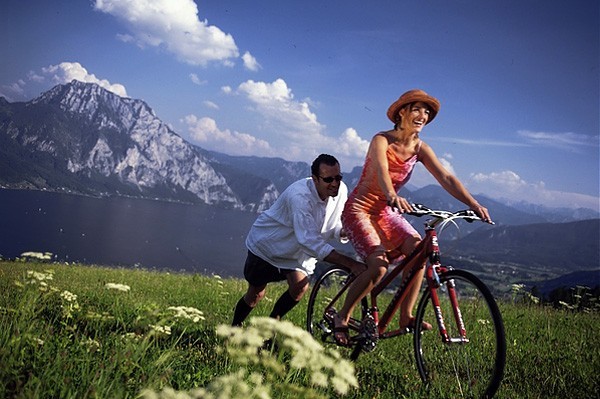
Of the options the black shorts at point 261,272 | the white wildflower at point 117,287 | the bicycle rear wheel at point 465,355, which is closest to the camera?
the white wildflower at point 117,287

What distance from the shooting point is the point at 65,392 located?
2.25 m

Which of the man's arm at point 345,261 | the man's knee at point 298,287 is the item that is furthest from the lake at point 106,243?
the man's arm at point 345,261

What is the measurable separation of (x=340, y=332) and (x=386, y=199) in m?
1.60

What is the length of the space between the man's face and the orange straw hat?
88 centimetres

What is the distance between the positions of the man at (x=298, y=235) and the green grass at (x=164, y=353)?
0.94 meters

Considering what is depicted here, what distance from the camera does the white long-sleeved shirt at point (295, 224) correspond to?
4992mm

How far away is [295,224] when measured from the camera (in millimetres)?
4883

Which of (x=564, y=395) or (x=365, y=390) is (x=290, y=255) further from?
(x=564, y=395)

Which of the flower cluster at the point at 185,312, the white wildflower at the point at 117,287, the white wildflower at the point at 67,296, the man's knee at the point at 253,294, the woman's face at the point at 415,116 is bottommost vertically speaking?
the man's knee at the point at 253,294

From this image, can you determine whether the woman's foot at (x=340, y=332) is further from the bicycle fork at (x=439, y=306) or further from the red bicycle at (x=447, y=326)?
the bicycle fork at (x=439, y=306)

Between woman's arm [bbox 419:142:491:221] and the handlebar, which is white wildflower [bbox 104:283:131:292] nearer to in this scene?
the handlebar

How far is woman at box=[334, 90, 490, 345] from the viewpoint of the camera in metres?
4.61

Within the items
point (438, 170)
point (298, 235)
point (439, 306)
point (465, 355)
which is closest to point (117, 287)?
point (298, 235)

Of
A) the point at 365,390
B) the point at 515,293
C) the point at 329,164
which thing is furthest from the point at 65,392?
the point at 515,293
